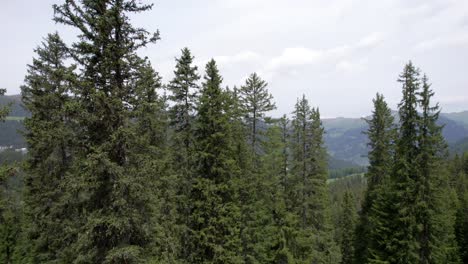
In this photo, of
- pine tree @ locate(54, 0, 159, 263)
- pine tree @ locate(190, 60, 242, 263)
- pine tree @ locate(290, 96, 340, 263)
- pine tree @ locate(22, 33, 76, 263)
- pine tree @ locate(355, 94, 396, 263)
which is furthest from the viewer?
pine tree @ locate(355, 94, 396, 263)

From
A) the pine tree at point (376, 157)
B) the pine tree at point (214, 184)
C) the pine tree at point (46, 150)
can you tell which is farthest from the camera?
the pine tree at point (376, 157)

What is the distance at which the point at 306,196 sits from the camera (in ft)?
80.3

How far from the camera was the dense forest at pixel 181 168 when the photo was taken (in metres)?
10.6

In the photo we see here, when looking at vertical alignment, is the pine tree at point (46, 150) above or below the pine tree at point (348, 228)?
above

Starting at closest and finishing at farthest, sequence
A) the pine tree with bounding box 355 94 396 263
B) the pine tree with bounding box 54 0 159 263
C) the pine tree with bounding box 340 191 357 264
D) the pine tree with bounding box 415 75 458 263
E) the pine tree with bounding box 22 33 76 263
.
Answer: the pine tree with bounding box 54 0 159 263 → the pine tree with bounding box 22 33 76 263 → the pine tree with bounding box 415 75 458 263 → the pine tree with bounding box 355 94 396 263 → the pine tree with bounding box 340 191 357 264

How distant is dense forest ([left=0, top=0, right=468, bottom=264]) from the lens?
417 inches

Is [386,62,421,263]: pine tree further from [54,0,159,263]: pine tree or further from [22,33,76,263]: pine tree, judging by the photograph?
[22,33,76,263]: pine tree

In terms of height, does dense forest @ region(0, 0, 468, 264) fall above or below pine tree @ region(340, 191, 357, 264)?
above

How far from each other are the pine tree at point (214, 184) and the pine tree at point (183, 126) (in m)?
0.50

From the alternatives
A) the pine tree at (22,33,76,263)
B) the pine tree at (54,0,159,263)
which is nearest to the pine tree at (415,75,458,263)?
the pine tree at (54,0,159,263)

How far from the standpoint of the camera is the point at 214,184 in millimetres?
18703

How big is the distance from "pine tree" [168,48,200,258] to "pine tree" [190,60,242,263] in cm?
50

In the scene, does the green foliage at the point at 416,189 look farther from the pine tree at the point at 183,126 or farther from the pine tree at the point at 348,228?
the pine tree at the point at 348,228

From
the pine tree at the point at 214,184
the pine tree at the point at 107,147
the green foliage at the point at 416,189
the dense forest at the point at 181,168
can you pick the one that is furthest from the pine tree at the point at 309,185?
the pine tree at the point at 107,147
